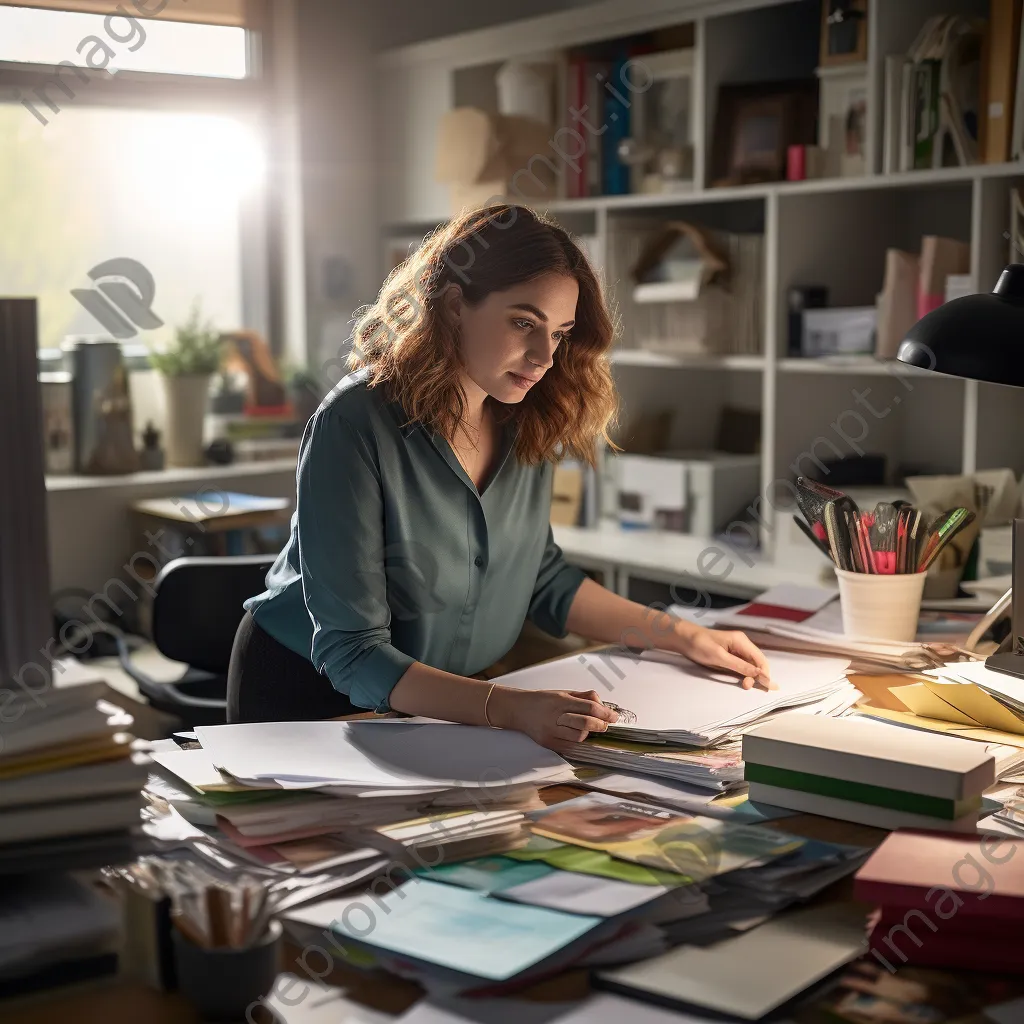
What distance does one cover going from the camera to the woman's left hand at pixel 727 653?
1741mm

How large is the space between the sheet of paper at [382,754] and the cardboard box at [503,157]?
2493 millimetres

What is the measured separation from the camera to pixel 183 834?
1.24 metres

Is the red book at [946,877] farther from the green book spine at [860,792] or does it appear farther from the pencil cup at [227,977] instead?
the pencil cup at [227,977]

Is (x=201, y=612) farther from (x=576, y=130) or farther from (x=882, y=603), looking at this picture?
(x=576, y=130)

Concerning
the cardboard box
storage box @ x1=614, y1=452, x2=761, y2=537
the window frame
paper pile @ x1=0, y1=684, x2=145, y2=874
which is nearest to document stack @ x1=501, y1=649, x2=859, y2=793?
paper pile @ x1=0, y1=684, x2=145, y2=874

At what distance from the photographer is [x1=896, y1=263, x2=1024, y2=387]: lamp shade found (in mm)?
1628

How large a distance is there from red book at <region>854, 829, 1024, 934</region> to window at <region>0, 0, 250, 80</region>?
3.39 m

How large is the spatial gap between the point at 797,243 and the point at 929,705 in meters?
1.83

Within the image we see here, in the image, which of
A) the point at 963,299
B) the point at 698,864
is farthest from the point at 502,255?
the point at 698,864

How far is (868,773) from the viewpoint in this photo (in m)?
1.29

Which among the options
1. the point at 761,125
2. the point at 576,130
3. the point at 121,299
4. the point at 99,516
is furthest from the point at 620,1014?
the point at 121,299

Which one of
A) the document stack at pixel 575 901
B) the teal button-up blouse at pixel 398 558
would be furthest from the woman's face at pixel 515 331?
the document stack at pixel 575 901

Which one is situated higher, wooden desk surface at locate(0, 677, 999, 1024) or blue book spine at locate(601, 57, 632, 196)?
blue book spine at locate(601, 57, 632, 196)

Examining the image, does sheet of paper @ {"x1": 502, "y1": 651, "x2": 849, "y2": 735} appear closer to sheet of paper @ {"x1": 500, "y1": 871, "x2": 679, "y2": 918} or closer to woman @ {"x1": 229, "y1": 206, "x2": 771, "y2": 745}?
woman @ {"x1": 229, "y1": 206, "x2": 771, "y2": 745}
